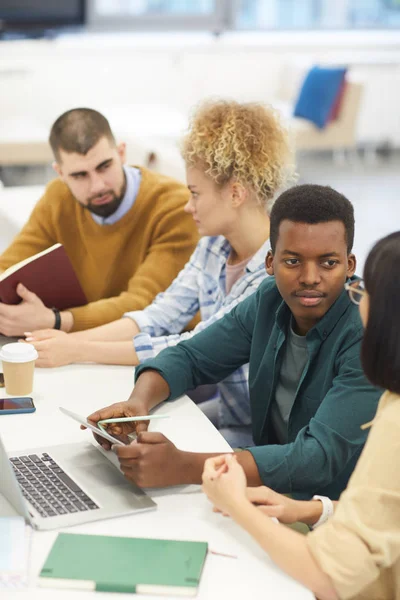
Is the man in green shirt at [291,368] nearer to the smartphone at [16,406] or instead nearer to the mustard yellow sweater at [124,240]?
the smartphone at [16,406]

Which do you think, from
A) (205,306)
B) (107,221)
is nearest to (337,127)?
(107,221)

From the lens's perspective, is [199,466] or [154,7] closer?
[199,466]

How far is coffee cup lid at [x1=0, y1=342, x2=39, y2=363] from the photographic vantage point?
1.85m

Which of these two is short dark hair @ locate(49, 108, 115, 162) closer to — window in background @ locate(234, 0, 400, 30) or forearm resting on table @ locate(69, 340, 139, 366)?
forearm resting on table @ locate(69, 340, 139, 366)

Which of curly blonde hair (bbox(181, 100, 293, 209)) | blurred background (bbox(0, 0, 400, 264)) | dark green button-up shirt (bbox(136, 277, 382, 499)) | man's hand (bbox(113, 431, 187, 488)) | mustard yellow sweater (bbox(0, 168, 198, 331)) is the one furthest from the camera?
blurred background (bbox(0, 0, 400, 264))

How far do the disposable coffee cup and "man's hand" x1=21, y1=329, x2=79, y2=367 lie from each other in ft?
0.59

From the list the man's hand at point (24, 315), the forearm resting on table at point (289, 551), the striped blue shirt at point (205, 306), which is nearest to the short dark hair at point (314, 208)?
the striped blue shirt at point (205, 306)

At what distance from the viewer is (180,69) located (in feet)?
25.0

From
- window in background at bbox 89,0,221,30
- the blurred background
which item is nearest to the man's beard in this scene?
the blurred background

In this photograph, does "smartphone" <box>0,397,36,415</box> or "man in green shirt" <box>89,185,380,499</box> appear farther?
"smartphone" <box>0,397,36,415</box>

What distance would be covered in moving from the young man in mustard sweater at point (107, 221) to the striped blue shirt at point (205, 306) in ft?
0.55

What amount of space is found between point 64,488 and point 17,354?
455 mm

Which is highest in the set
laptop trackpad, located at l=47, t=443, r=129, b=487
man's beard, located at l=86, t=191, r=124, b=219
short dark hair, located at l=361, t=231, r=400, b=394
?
short dark hair, located at l=361, t=231, r=400, b=394

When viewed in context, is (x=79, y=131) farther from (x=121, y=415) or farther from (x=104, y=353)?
(x=121, y=415)
